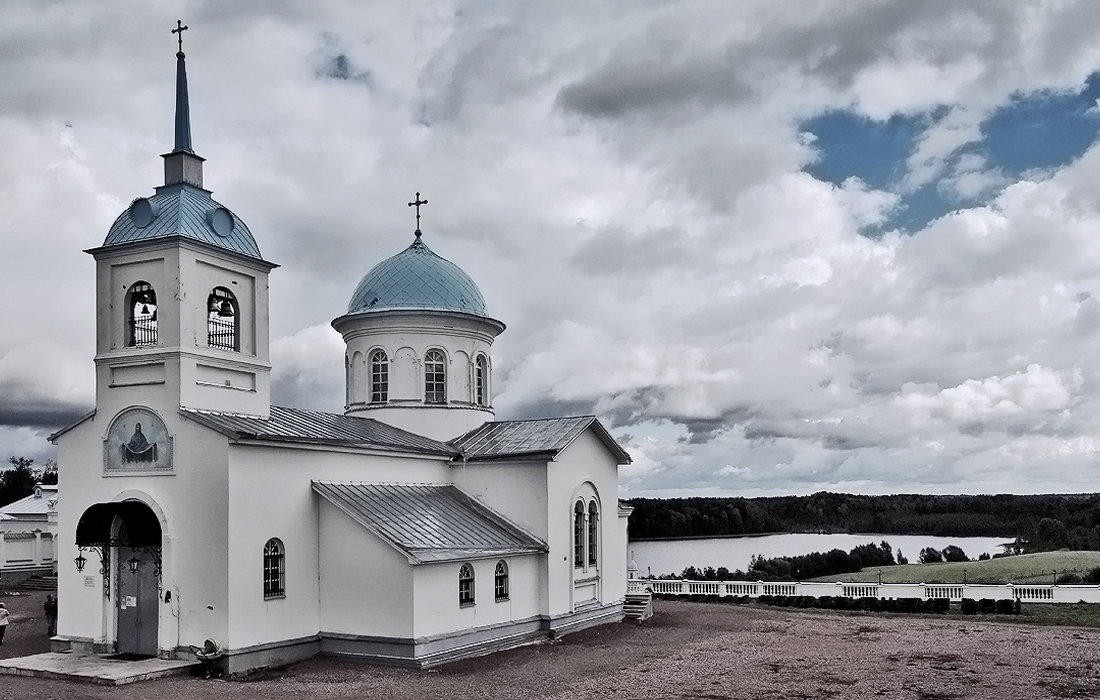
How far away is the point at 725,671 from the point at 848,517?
105145 mm

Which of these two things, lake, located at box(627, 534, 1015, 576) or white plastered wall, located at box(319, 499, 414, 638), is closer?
white plastered wall, located at box(319, 499, 414, 638)

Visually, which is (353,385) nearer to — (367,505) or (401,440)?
(401,440)

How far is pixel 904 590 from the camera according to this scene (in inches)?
1222

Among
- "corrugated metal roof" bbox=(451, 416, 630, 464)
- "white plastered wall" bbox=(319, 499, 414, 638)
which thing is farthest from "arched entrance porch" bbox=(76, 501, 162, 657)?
"corrugated metal roof" bbox=(451, 416, 630, 464)

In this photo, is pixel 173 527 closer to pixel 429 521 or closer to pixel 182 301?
pixel 182 301

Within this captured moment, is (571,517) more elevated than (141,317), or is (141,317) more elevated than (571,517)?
(141,317)

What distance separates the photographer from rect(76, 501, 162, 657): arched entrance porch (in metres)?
18.9

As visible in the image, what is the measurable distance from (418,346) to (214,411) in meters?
8.31

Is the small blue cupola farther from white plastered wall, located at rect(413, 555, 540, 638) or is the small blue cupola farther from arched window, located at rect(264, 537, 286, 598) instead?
white plastered wall, located at rect(413, 555, 540, 638)

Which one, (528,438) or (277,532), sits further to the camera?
(528,438)

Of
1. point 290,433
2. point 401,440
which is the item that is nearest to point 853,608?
point 401,440

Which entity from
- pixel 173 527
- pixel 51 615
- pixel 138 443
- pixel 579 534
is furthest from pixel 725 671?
pixel 51 615

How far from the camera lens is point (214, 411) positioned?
19.7 meters

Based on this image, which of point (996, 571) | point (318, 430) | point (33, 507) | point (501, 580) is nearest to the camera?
point (318, 430)
